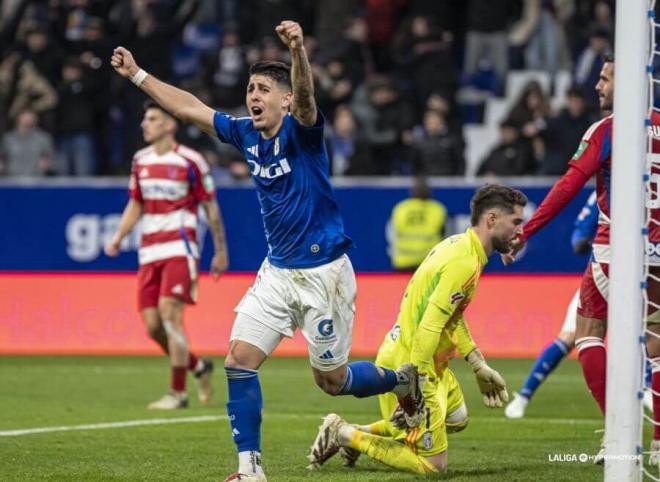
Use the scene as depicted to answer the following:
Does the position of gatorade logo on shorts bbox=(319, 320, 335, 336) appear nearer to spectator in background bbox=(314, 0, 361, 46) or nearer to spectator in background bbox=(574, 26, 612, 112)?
spectator in background bbox=(574, 26, 612, 112)

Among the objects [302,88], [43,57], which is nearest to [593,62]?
[43,57]

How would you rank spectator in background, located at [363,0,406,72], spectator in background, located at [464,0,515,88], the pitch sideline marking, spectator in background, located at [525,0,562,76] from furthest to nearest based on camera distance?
spectator in background, located at [363,0,406,72] → spectator in background, located at [525,0,562,76] → spectator in background, located at [464,0,515,88] → the pitch sideline marking

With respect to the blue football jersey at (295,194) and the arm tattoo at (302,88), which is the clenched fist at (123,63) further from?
the arm tattoo at (302,88)

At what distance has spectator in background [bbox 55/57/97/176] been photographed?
70.2 feet

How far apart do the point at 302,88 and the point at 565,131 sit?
42.7 feet

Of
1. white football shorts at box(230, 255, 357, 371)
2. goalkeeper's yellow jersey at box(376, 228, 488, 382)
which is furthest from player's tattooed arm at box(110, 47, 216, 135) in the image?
goalkeeper's yellow jersey at box(376, 228, 488, 382)

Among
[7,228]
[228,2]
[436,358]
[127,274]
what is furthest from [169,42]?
[436,358]

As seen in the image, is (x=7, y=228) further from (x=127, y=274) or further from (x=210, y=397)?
(x=210, y=397)

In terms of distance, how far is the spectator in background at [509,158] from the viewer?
1988 centimetres

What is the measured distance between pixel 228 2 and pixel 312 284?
54.9 ft

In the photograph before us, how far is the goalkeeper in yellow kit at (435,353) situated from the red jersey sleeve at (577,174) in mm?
217

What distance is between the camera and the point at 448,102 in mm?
21328

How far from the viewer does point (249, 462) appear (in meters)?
7.27

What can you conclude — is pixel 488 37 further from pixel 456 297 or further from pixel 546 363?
pixel 456 297
